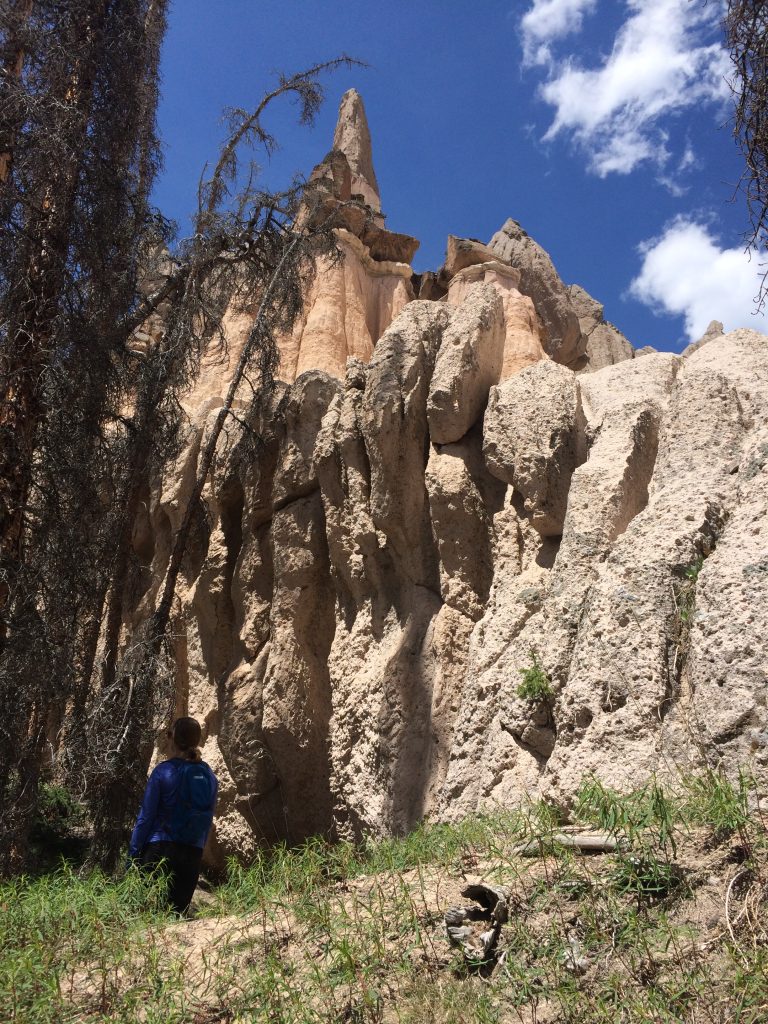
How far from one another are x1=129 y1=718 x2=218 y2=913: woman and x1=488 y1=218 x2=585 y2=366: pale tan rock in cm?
1571

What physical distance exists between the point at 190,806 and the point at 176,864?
35 centimetres

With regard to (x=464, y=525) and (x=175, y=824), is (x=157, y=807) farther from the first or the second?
(x=464, y=525)

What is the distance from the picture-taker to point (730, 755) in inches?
175

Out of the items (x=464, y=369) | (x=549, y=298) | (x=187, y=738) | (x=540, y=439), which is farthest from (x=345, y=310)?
(x=187, y=738)

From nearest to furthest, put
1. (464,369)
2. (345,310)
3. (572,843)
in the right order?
(572,843), (464,369), (345,310)

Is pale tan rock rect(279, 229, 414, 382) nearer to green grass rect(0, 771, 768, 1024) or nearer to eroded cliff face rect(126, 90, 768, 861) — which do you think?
eroded cliff face rect(126, 90, 768, 861)

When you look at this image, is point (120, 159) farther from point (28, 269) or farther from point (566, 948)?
point (566, 948)

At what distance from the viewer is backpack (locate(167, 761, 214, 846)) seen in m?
5.85

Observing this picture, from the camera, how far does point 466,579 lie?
8508 mm

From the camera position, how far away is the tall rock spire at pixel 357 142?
97.2 feet

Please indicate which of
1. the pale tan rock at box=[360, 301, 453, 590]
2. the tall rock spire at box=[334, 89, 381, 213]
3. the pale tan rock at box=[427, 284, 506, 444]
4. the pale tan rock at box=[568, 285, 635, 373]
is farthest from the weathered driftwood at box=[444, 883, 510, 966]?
the tall rock spire at box=[334, 89, 381, 213]

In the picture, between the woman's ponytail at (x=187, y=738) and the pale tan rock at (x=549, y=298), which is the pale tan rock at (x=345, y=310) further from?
the woman's ponytail at (x=187, y=738)

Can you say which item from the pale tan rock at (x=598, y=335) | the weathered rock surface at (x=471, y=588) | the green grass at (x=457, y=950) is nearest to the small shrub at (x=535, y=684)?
the weathered rock surface at (x=471, y=588)

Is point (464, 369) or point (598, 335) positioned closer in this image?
point (464, 369)
